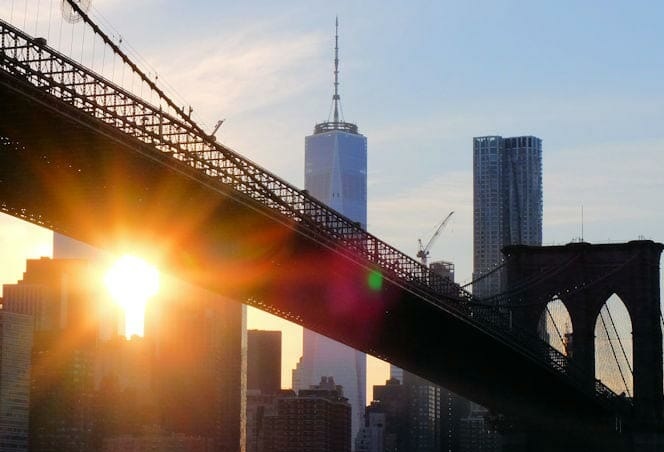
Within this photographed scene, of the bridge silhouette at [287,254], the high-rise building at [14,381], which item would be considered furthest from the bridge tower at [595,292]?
the high-rise building at [14,381]

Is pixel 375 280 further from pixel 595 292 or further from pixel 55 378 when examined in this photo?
pixel 55 378

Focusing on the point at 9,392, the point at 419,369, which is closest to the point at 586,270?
the point at 419,369

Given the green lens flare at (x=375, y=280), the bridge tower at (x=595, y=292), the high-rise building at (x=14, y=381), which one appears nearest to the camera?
the green lens flare at (x=375, y=280)

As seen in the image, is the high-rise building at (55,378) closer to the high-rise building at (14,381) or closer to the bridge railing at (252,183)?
the high-rise building at (14,381)

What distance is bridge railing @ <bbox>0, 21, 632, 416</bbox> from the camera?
58097 millimetres

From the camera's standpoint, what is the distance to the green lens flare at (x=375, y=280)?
279ft

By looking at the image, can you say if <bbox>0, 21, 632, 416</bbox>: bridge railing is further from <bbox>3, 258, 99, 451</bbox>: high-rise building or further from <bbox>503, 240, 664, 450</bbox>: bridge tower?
<bbox>3, 258, 99, 451</bbox>: high-rise building

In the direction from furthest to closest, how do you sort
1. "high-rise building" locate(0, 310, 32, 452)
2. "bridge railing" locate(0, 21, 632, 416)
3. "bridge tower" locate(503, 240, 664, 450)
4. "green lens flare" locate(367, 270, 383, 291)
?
1. "high-rise building" locate(0, 310, 32, 452)
2. "bridge tower" locate(503, 240, 664, 450)
3. "green lens flare" locate(367, 270, 383, 291)
4. "bridge railing" locate(0, 21, 632, 416)

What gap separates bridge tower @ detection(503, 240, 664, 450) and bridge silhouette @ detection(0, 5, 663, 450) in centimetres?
12

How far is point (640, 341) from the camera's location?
10512 centimetres

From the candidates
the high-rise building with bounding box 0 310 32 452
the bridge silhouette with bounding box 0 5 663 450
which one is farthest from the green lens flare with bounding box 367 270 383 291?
the high-rise building with bounding box 0 310 32 452

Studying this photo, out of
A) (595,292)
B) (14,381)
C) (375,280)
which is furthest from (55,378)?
(375,280)

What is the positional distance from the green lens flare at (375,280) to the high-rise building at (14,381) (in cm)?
9697

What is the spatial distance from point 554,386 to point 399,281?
19.4 metres
